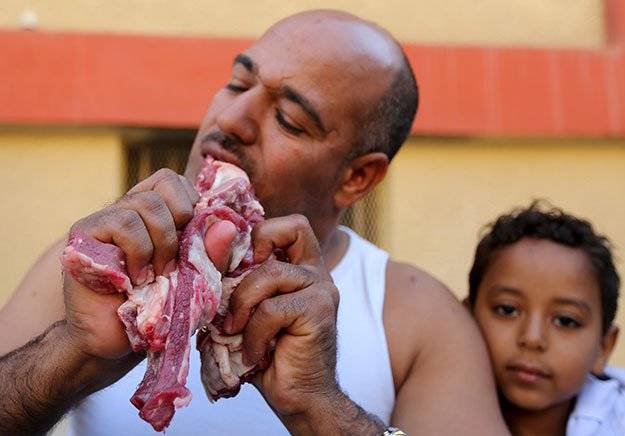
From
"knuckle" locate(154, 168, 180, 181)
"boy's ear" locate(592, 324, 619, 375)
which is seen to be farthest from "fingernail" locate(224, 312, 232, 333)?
"boy's ear" locate(592, 324, 619, 375)

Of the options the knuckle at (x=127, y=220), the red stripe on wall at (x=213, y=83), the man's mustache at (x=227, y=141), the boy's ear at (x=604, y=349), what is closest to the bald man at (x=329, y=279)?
the man's mustache at (x=227, y=141)

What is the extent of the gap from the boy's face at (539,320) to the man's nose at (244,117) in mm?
853

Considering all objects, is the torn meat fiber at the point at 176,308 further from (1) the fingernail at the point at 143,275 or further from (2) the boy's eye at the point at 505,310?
(2) the boy's eye at the point at 505,310

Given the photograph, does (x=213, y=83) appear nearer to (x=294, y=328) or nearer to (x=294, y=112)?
(x=294, y=112)

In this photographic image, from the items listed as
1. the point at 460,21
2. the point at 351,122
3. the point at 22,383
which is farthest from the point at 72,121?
the point at 22,383

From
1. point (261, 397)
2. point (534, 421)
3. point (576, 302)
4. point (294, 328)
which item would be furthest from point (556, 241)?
point (294, 328)

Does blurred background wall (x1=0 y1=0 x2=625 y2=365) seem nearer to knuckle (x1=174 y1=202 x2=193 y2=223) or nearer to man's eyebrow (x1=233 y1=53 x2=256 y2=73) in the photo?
man's eyebrow (x1=233 y1=53 x2=256 y2=73)

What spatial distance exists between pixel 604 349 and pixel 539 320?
0.36m

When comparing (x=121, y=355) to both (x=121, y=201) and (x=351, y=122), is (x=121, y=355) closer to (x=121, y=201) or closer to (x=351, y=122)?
(x=121, y=201)

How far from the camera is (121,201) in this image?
173 centimetres

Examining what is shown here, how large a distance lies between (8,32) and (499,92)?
2.02 metres

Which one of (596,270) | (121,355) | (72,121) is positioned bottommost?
(72,121)

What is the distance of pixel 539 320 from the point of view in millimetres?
2797

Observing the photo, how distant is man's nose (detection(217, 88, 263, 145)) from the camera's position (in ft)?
7.63
